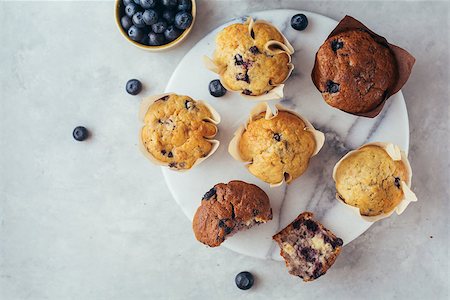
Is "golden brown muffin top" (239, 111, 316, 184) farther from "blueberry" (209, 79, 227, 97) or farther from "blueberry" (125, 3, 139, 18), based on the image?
"blueberry" (125, 3, 139, 18)

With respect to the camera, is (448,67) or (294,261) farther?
(448,67)

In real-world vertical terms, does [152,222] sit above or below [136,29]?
below

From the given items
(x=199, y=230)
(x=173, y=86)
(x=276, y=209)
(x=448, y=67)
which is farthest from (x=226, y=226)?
(x=448, y=67)

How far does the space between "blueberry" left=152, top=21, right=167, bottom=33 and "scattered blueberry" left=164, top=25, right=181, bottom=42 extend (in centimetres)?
2

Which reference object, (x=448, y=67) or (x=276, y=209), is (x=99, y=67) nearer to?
(x=276, y=209)

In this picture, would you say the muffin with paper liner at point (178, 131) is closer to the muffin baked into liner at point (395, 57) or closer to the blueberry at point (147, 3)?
the blueberry at point (147, 3)

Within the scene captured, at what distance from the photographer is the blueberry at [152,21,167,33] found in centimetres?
295

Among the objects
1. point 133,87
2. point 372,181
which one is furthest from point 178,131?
point 372,181

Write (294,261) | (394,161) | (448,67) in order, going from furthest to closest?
(448,67) < (294,261) < (394,161)

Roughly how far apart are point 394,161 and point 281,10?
943 millimetres

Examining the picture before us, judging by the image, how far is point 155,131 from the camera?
2770 millimetres

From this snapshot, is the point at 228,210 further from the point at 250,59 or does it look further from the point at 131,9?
the point at 131,9

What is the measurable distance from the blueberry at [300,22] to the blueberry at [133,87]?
89cm

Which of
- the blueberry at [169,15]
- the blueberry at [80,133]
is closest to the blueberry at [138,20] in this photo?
the blueberry at [169,15]
